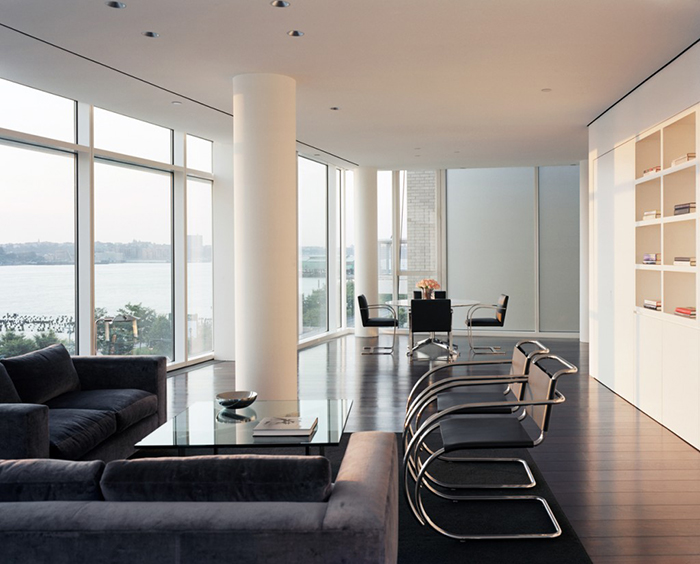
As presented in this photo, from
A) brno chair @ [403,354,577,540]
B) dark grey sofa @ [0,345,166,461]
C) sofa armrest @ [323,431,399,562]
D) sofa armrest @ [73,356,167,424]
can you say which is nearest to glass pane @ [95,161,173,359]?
sofa armrest @ [73,356,167,424]

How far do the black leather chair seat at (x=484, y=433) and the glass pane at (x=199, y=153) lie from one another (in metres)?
6.08

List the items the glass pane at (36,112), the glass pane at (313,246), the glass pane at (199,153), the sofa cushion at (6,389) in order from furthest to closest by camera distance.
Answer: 1. the glass pane at (313,246)
2. the glass pane at (199,153)
3. the glass pane at (36,112)
4. the sofa cushion at (6,389)

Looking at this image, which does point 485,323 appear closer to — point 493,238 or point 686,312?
point 493,238

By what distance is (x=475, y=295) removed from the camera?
1234 centimetres

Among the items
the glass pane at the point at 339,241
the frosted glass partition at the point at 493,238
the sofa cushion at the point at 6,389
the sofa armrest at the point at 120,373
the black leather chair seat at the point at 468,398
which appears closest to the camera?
the sofa cushion at the point at 6,389

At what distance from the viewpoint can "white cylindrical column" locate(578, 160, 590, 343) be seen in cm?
1085

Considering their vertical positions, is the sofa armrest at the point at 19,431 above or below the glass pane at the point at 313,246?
below

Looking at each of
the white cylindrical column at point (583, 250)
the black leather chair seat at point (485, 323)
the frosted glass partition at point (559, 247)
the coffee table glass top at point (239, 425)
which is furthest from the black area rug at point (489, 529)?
the frosted glass partition at point (559, 247)

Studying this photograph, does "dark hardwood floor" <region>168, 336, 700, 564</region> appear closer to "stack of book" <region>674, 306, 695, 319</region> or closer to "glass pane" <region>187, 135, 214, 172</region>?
"stack of book" <region>674, 306, 695, 319</region>

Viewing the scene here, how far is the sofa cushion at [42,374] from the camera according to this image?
419 cm

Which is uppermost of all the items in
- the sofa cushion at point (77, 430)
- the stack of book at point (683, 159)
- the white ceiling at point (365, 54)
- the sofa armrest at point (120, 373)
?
the white ceiling at point (365, 54)

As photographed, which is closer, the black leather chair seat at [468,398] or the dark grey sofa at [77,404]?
the dark grey sofa at [77,404]

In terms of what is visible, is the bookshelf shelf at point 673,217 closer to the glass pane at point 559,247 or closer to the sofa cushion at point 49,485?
the sofa cushion at point 49,485

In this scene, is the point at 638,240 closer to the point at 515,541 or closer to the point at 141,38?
the point at 515,541
